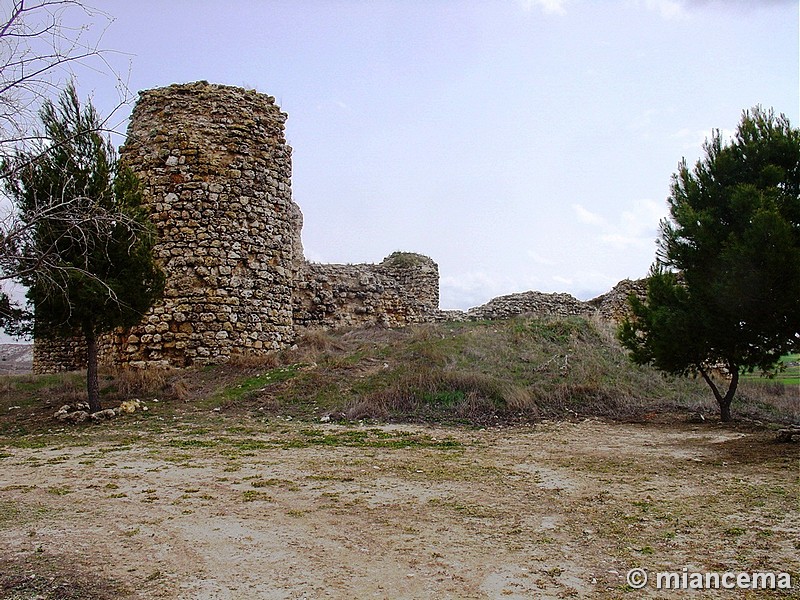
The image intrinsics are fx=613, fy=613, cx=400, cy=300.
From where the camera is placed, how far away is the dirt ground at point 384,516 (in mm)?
3355

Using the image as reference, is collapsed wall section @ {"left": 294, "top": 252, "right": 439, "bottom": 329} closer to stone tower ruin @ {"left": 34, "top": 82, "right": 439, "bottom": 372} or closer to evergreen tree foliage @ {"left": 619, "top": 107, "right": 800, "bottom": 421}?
stone tower ruin @ {"left": 34, "top": 82, "right": 439, "bottom": 372}

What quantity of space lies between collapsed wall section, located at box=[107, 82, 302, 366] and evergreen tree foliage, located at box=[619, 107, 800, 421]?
302 inches

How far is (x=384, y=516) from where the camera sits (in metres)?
4.50

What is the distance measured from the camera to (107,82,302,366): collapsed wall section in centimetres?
1259

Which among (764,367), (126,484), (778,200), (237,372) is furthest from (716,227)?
(237,372)

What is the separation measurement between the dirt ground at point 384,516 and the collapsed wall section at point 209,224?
502 cm

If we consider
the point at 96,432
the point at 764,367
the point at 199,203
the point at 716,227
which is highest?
the point at 199,203

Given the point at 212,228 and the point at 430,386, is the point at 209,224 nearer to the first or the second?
the point at 212,228

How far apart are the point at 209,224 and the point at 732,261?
9.72 meters

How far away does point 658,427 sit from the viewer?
9180mm

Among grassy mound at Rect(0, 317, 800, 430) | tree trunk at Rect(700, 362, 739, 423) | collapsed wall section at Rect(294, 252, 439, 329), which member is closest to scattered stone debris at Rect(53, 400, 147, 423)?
grassy mound at Rect(0, 317, 800, 430)

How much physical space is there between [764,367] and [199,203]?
10.7 m

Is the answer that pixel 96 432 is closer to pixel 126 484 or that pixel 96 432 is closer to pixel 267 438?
pixel 267 438

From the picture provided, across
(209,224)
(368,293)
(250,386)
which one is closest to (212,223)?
(209,224)
